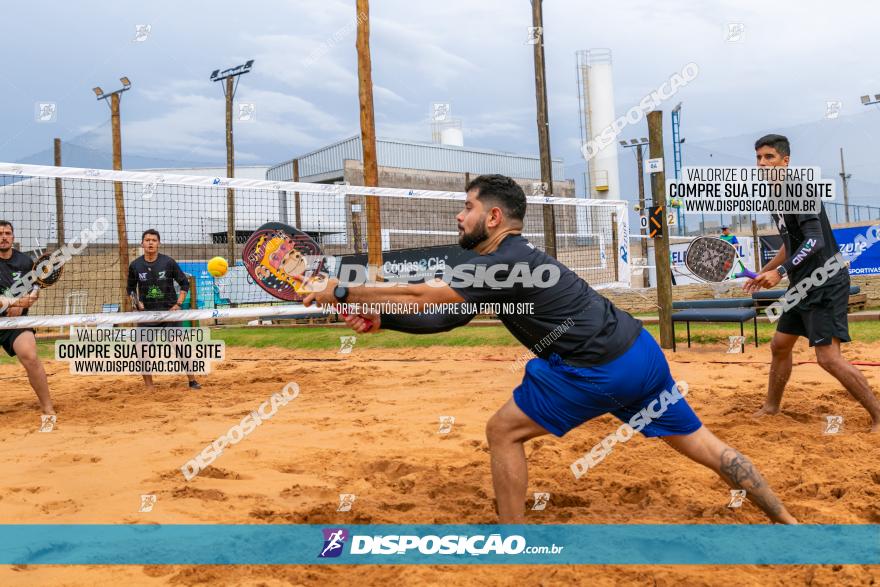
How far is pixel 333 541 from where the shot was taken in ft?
10.3

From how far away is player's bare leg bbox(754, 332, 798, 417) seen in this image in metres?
5.49

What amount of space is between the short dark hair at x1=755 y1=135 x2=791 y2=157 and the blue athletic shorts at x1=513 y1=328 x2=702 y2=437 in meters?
2.92

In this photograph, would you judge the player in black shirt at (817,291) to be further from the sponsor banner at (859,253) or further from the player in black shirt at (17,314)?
the sponsor banner at (859,253)

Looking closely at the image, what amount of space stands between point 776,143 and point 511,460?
12.2 ft

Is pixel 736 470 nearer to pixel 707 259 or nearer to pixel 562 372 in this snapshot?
pixel 562 372

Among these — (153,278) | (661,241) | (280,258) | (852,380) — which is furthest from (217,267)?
(661,241)

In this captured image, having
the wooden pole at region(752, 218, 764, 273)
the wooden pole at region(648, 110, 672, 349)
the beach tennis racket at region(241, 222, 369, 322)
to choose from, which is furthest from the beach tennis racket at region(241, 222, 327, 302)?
the wooden pole at region(752, 218, 764, 273)

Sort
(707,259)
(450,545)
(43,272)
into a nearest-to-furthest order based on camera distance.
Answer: (450,545)
(43,272)
(707,259)

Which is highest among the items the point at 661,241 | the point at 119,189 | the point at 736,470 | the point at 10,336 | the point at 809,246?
the point at 119,189

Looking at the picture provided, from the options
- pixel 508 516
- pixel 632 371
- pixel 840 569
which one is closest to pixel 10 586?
pixel 508 516

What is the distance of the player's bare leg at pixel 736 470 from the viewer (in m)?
3.07

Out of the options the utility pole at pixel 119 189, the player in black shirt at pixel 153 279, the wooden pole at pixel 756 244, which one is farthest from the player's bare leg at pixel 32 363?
the wooden pole at pixel 756 244

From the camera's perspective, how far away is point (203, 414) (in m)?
6.80

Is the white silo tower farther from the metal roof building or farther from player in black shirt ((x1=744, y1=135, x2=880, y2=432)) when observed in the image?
player in black shirt ((x1=744, y1=135, x2=880, y2=432))
